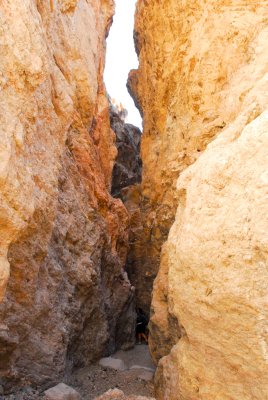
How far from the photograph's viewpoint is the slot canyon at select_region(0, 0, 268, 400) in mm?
4578

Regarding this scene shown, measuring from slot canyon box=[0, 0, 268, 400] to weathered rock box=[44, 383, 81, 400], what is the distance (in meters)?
0.03

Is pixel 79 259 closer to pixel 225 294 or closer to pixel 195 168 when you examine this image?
pixel 195 168

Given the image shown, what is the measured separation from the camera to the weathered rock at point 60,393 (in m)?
6.40

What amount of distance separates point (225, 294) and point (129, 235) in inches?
378

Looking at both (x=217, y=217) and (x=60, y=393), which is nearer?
(x=217, y=217)

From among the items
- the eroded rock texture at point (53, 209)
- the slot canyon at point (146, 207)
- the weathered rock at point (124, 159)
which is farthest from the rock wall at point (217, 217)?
the weathered rock at point (124, 159)

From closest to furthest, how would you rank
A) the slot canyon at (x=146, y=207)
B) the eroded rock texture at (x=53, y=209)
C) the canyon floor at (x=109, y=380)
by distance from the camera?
the slot canyon at (x=146, y=207) → the eroded rock texture at (x=53, y=209) → the canyon floor at (x=109, y=380)

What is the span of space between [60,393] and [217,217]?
14.0 ft

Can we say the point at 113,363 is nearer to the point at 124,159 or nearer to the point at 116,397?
the point at 116,397

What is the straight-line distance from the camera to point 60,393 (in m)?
6.52

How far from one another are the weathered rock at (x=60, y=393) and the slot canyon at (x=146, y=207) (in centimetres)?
3

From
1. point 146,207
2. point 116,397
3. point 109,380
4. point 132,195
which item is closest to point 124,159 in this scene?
point 132,195

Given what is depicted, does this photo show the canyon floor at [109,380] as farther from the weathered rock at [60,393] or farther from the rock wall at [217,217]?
the rock wall at [217,217]

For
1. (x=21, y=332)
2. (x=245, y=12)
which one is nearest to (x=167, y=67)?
(x=245, y=12)
